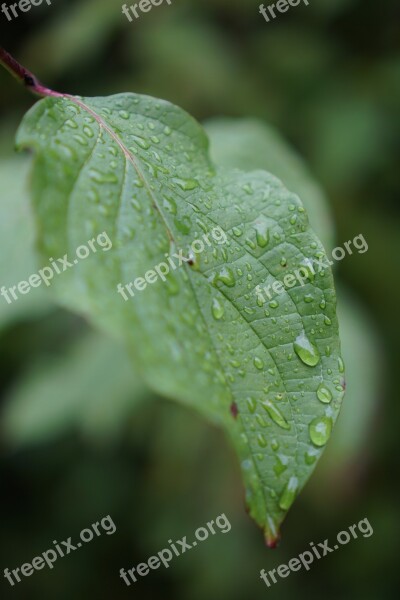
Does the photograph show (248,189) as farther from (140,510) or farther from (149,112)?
(140,510)

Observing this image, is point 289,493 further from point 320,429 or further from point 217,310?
point 217,310

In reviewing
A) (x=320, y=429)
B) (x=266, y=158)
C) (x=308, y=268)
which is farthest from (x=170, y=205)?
(x=266, y=158)

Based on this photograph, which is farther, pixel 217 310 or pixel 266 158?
pixel 266 158

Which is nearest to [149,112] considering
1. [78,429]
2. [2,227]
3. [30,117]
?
[30,117]

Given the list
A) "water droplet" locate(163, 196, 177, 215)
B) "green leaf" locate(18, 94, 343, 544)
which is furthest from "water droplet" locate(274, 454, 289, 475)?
"water droplet" locate(163, 196, 177, 215)

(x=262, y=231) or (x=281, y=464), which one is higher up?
(x=262, y=231)

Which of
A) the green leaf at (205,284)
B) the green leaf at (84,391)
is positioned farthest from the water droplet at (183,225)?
the green leaf at (84,391)

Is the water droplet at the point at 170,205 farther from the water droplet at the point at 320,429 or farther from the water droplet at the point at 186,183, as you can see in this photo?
the water droplet at the point at 320,429

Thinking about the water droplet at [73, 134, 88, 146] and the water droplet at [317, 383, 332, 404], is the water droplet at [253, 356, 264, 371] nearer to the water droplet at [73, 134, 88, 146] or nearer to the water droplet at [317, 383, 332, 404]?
the water droplet at [317, 383, 332, 404]
